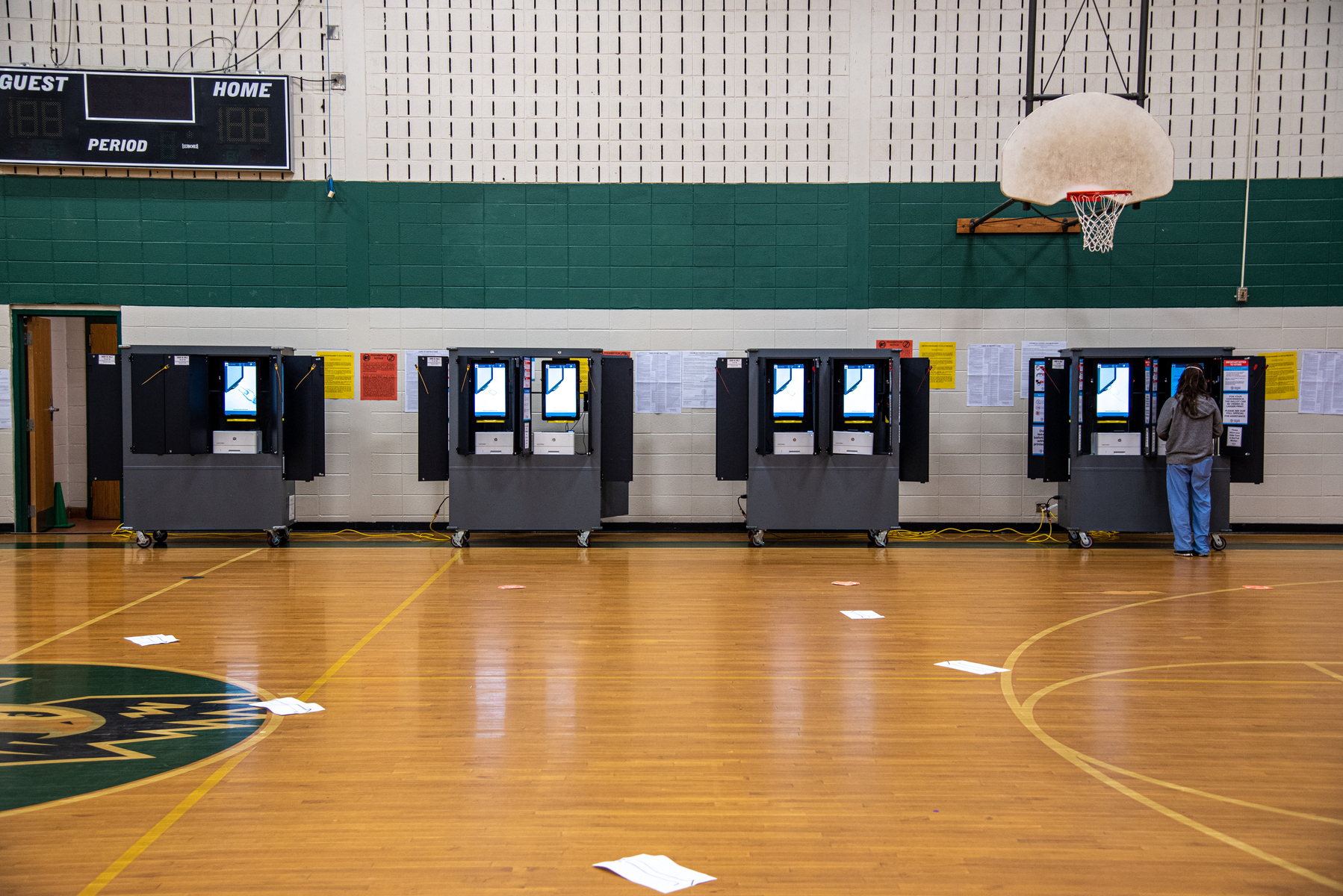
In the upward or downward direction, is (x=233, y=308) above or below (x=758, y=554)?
above

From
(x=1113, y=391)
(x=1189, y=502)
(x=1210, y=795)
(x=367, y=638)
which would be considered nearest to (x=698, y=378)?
(x=1113, y=391)

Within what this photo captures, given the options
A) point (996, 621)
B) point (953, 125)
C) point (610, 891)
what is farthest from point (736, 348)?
point (610, 891)

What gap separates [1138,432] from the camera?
26.3 ft

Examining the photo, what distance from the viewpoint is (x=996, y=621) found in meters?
5.40

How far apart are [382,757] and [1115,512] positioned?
6.78m

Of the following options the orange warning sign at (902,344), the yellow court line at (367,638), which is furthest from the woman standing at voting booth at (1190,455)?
the yellow court line at (367,638)

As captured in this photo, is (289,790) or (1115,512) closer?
(289,790)

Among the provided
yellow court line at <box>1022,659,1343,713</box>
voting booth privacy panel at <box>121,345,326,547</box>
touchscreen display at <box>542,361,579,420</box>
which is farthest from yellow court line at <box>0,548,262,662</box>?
yellow court line at <box>1022,659,1343,713</box>

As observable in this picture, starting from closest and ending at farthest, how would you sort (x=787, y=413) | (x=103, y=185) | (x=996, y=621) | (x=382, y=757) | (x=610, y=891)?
(x=610, y=891), (x=382, y=757), (x=996, y=621), (x=787, y=413), (x=103, y=185)

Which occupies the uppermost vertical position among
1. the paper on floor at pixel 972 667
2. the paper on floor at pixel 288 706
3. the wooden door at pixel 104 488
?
the wooden door at pixel 104 488

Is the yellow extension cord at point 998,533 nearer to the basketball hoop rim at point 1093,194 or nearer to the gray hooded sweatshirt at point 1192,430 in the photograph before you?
the gray hooded sweatshirt at point 1192,430

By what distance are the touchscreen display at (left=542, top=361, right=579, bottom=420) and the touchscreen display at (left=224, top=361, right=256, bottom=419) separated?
2.50 metres

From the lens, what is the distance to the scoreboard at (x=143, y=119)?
27.8ft

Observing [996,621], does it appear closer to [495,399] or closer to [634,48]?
[495,399]
